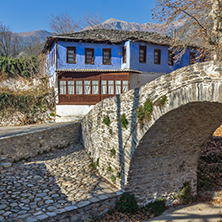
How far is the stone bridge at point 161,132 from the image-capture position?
15.4ft

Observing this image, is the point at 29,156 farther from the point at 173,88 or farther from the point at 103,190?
the point at 173,88

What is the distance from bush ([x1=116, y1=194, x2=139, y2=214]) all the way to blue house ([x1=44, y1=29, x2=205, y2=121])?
31.0ft

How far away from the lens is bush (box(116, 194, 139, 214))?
704 centimetres

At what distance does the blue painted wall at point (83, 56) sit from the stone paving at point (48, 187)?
8.46 metres

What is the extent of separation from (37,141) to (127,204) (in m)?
5.75

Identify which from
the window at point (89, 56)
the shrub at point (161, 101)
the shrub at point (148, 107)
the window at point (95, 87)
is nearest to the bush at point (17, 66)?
the window at point (89, 56)

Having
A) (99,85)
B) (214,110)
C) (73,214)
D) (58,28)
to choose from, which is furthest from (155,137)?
(58,28)

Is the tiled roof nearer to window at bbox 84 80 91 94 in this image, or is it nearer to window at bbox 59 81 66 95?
window at bbox 84 80 91 94

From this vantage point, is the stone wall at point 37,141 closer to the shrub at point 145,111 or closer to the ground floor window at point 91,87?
the ground floor window at point 91,87

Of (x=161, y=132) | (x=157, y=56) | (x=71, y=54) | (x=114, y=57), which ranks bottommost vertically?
(x=161, y=132)

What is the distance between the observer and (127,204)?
712 cm

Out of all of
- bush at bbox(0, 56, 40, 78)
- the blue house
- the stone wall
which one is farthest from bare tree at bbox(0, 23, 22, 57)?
the stone wall

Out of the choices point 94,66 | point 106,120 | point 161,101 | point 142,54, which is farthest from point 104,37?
point 161,101

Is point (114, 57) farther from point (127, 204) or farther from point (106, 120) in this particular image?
point (127, 204)
